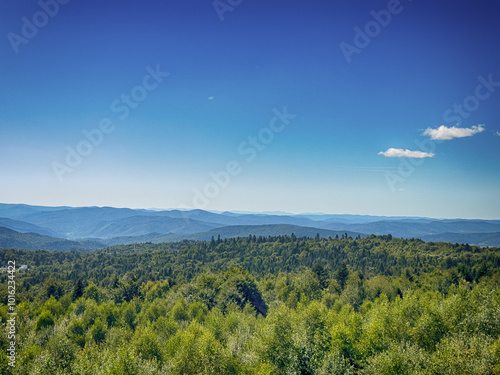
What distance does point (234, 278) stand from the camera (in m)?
102

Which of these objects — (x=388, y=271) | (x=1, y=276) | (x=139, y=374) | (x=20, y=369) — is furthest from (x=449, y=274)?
(x=1, y=276)

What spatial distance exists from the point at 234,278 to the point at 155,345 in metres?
59.7

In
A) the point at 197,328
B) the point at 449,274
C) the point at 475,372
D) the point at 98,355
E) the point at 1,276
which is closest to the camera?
the point at 475,372

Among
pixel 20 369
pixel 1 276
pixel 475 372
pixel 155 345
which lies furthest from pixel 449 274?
pixel 1 276

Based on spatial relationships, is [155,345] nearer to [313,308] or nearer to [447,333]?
[313,308]

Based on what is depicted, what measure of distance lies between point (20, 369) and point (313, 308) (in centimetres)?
4357

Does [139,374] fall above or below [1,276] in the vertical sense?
above

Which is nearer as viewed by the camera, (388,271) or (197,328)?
(197,328)

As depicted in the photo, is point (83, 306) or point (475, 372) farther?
Answer: point (83, 306)

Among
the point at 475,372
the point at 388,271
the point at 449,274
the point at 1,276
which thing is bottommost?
the point at 1,276

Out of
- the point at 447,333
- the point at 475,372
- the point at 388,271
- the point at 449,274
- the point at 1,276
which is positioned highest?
the point at 475,372

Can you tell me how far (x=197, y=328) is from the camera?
157 feet

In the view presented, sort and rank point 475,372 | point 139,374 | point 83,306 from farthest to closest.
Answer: point 83,306
point 139,374
point 475,372

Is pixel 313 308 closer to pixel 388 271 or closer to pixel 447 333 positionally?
pixel 447 333
